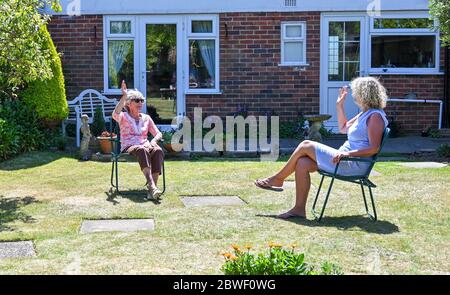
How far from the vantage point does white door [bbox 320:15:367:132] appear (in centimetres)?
1372

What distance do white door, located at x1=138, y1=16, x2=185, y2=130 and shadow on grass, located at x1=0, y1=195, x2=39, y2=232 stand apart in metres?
6.30

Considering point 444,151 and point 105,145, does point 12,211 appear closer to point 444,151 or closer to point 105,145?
point 105,145

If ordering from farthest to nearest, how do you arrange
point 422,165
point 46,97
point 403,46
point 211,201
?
point 403,46 → point 46,97 → point 422,165 → point 211,201

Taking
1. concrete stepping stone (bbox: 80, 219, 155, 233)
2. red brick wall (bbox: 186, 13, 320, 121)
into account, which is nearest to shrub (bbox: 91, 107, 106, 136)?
red brick wall (bbox: 186, 13, 320, 121)

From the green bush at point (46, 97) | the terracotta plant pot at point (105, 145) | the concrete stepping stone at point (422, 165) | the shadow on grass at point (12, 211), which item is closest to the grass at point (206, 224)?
the shadow on grass at point (12, 211)

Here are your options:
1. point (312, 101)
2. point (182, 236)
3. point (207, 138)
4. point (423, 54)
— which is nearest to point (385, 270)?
point (182, 236)

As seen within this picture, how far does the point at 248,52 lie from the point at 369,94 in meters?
7.54

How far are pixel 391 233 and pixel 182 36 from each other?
28.3ft

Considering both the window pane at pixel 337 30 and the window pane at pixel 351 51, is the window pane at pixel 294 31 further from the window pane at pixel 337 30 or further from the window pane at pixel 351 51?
the window pane at pixel 351 51

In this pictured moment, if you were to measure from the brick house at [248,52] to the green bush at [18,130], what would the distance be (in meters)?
2.21

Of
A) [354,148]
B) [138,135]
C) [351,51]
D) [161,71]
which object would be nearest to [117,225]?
[138,135]

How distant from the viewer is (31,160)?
1023cm

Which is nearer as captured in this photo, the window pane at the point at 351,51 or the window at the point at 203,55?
the window at the point at 203,55

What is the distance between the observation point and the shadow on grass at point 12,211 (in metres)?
6.23
